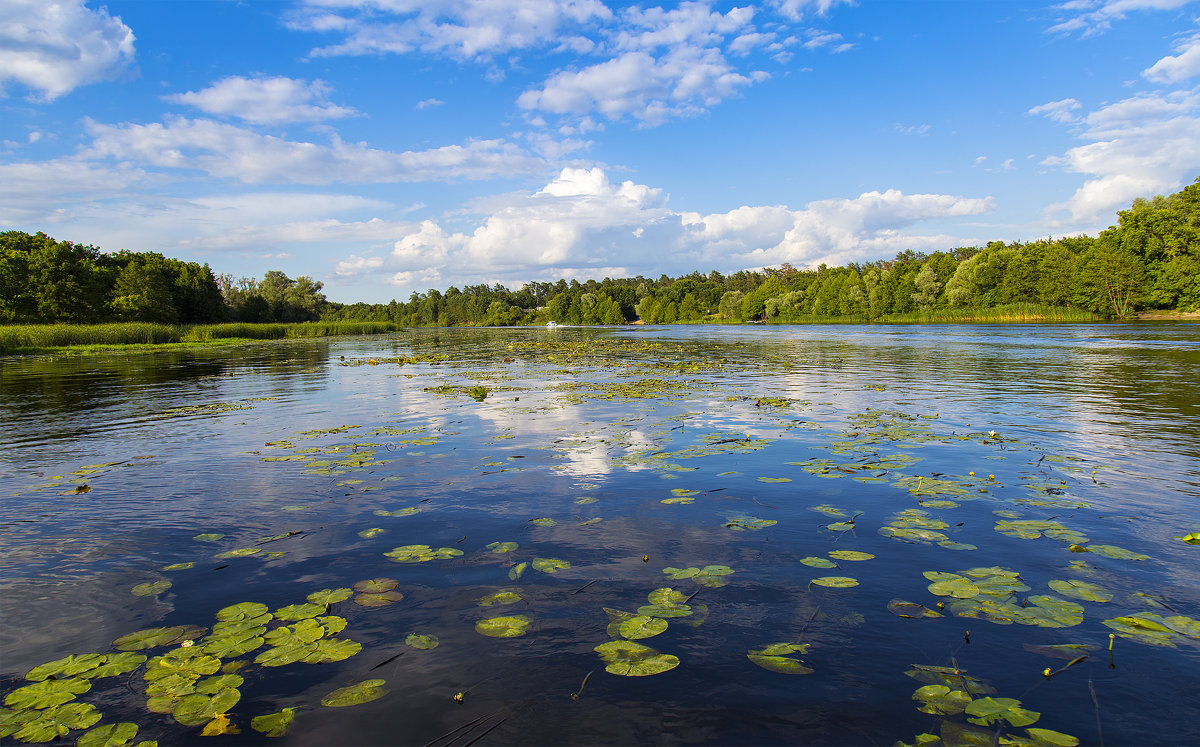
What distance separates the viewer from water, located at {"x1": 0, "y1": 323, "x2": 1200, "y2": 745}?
13.3 feet

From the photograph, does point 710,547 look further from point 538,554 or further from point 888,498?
point 888,498

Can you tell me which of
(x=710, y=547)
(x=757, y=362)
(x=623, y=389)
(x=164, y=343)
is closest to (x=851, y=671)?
(x=710, y=547)

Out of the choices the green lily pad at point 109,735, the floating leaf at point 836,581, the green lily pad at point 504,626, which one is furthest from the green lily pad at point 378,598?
the floating leaf at point 836,581

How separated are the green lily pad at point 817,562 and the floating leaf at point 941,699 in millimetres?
2041

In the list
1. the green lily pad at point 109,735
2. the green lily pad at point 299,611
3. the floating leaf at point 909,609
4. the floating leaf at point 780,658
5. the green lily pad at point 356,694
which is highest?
the green lily pad at point 299,611

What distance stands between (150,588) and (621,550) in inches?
204

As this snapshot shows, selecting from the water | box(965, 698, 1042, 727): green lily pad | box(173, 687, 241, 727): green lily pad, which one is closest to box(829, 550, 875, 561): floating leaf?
the water

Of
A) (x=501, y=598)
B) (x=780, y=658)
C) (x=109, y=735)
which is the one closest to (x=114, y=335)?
(x=109, y=735)

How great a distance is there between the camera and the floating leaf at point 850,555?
6.34 meters

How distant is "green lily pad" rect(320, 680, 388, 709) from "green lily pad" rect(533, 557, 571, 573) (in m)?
2.22

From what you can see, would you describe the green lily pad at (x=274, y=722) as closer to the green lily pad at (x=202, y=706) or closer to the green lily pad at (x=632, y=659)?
the green lily pad at (x=202, y=706)

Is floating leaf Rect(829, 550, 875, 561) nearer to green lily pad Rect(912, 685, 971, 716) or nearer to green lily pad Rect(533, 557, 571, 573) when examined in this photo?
green lily pad Rect(912, 685, 971, 716)

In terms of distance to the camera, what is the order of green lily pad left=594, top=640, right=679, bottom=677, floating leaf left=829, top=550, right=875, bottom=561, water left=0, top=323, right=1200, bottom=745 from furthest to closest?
floating leaf left=829, top=550, right=875, bottom=561 → green lily pad left=594, top=640, right=679, bottom=677 → water left=0, top=323, right=1200, bottom=745

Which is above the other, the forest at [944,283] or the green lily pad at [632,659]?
the forest at [944,283]
